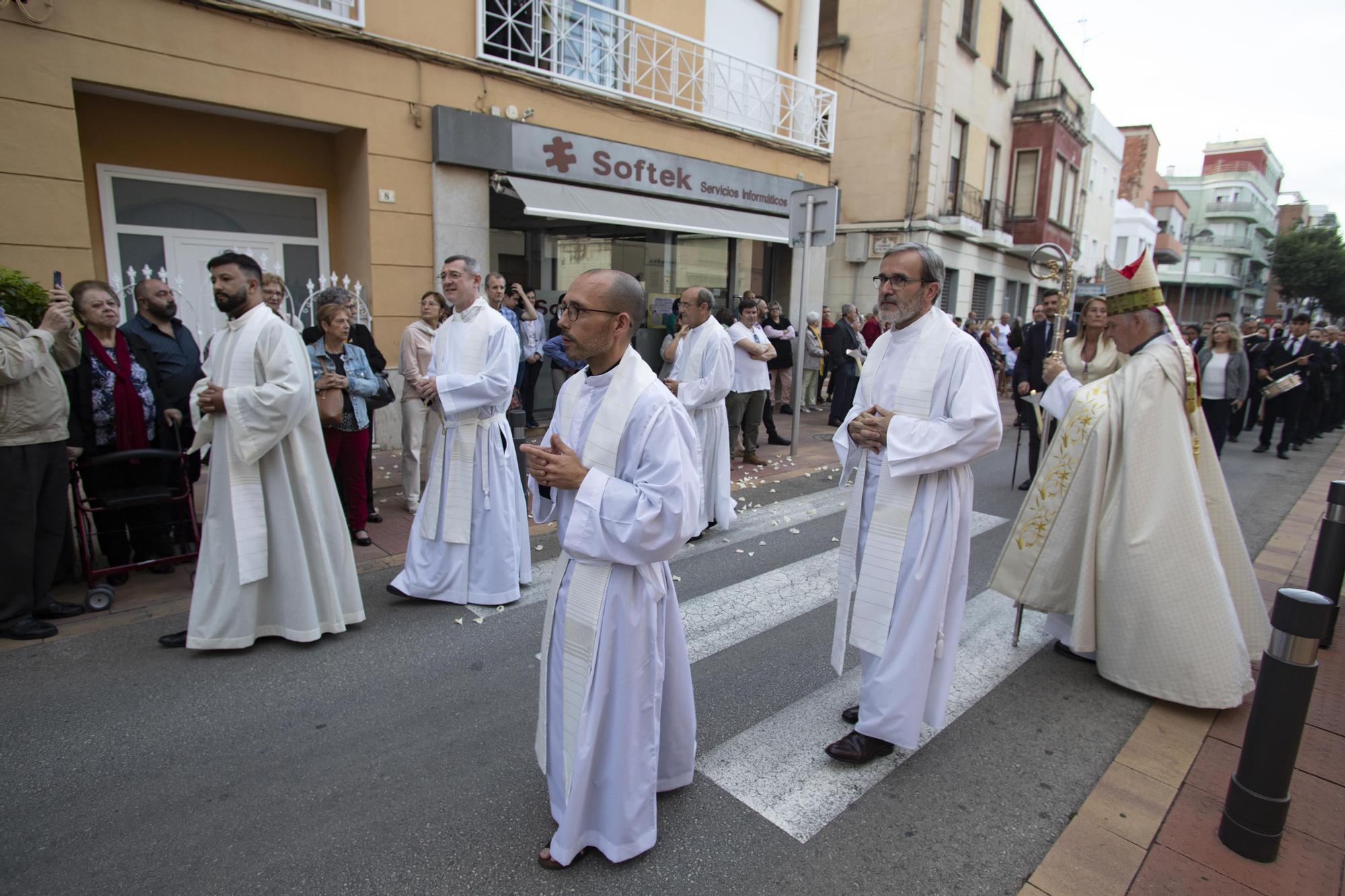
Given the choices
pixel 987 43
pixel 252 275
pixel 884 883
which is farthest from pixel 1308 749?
pixel 987 43

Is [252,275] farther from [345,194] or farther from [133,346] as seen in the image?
[345,194]

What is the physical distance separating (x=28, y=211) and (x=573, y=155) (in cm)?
610

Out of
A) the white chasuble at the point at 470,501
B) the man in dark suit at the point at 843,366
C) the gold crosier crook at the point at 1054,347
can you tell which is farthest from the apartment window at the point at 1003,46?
the white chasuble at the point at 470,501

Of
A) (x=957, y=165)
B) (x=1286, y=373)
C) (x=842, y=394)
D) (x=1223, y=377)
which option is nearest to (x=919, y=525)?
(x=1223, y=377)

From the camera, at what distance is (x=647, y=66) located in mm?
Result: 12008

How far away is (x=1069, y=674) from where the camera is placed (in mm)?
4051

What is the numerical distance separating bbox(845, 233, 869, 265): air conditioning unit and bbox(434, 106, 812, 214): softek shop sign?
6.96 m

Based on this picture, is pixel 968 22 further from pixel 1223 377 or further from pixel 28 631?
pixel 28 631

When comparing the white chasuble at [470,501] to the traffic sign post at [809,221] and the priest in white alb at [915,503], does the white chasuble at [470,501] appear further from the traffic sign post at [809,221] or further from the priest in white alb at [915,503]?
the traffic sign post at [809,221]

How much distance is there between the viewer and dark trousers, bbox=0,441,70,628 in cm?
418

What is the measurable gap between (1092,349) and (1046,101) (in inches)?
883

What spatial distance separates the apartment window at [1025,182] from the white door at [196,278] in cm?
2436

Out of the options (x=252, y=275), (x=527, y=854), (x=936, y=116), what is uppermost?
(x=936, y=116)

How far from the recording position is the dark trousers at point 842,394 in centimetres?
1233
